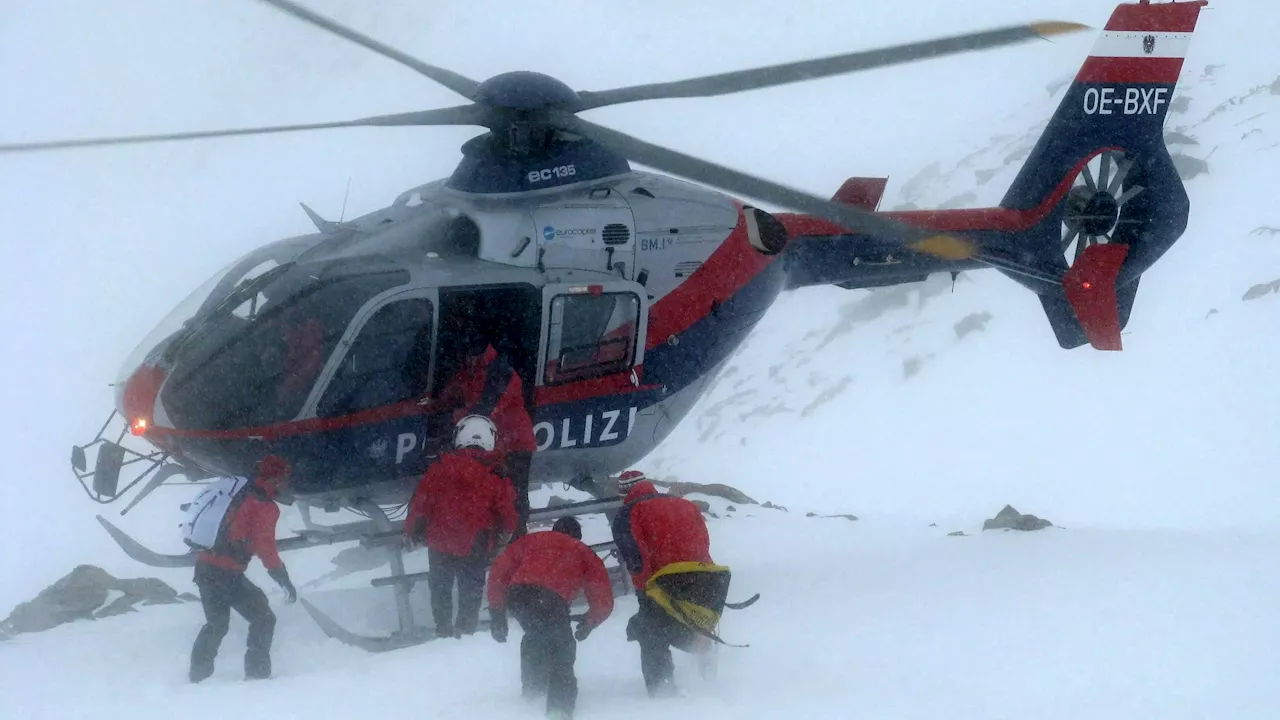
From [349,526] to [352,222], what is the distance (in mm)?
1880

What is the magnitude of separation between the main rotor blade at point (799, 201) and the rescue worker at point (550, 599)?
1.79 metres

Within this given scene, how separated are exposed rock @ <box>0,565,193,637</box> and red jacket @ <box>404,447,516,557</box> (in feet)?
8.31

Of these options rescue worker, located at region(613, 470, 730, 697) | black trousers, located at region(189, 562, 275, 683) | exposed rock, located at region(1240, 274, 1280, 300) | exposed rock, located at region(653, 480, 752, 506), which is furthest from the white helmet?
exposed rock, located at region(1240, 274, 1280, 300)

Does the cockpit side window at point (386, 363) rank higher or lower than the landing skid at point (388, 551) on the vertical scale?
higher

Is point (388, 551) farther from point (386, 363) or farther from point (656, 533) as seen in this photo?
point (656, 533)

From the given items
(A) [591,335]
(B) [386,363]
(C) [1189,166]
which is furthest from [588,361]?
(C) [1189,166]

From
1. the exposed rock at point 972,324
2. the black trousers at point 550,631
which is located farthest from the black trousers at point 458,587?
the exposed rock at point 972,324

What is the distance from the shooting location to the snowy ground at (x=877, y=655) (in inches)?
140

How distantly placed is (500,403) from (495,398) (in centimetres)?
6

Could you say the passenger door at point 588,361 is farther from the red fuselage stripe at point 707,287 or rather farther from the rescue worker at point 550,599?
the rescue worker at point 550,599

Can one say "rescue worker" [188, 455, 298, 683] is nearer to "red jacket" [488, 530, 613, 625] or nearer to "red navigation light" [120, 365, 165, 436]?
"red navigation light" [120, 365, 165, 436]

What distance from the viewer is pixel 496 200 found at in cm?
600

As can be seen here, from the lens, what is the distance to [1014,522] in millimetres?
7742

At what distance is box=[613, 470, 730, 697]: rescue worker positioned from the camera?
11.9 ft
